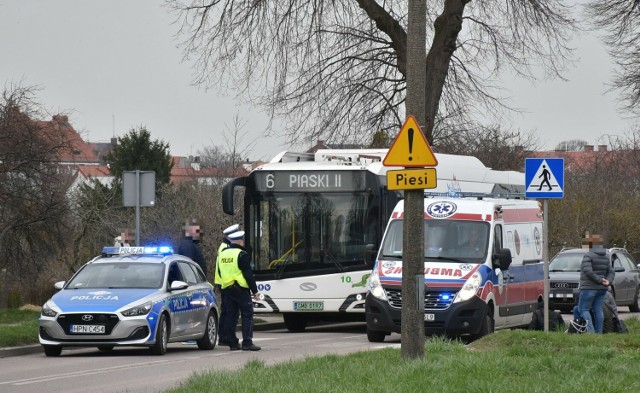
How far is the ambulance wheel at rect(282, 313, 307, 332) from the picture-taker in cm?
2678

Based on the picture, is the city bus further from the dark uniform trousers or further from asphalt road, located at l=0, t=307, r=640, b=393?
the dark uniform trousers

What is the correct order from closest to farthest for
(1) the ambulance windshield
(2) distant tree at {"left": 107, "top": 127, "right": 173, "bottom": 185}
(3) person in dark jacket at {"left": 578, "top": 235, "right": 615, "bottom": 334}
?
(3) person in dark jacket at {"left": 578, "top": 235, "right": 615, "bottom": 334} → (1) the ambulance windshield → (2) distant tree at {"left": 107, "top": 127, "right": 173, "bottom": 185}

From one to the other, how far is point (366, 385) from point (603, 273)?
10.6 meters

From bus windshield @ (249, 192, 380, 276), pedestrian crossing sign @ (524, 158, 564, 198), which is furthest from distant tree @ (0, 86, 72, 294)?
pedestrian crossing sign @ (524, 158, 564, 198)

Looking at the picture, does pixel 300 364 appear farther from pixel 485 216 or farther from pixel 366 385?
pixel 485 216

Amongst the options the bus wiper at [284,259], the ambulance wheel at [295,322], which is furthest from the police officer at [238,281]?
the ambulance wheel at [295,322]

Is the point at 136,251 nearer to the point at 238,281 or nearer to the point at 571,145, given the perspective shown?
the point at 238,281

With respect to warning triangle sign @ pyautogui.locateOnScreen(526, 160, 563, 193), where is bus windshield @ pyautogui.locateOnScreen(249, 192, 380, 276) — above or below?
below

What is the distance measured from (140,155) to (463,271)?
56.5 meters

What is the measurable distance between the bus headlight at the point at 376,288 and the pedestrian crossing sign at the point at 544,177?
283 centimetres

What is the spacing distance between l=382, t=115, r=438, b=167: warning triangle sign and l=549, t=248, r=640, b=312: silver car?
19935 mm

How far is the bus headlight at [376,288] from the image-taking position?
21406 millimetres

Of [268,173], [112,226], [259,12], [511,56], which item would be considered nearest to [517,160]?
[112,226]

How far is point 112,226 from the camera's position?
4462cm
